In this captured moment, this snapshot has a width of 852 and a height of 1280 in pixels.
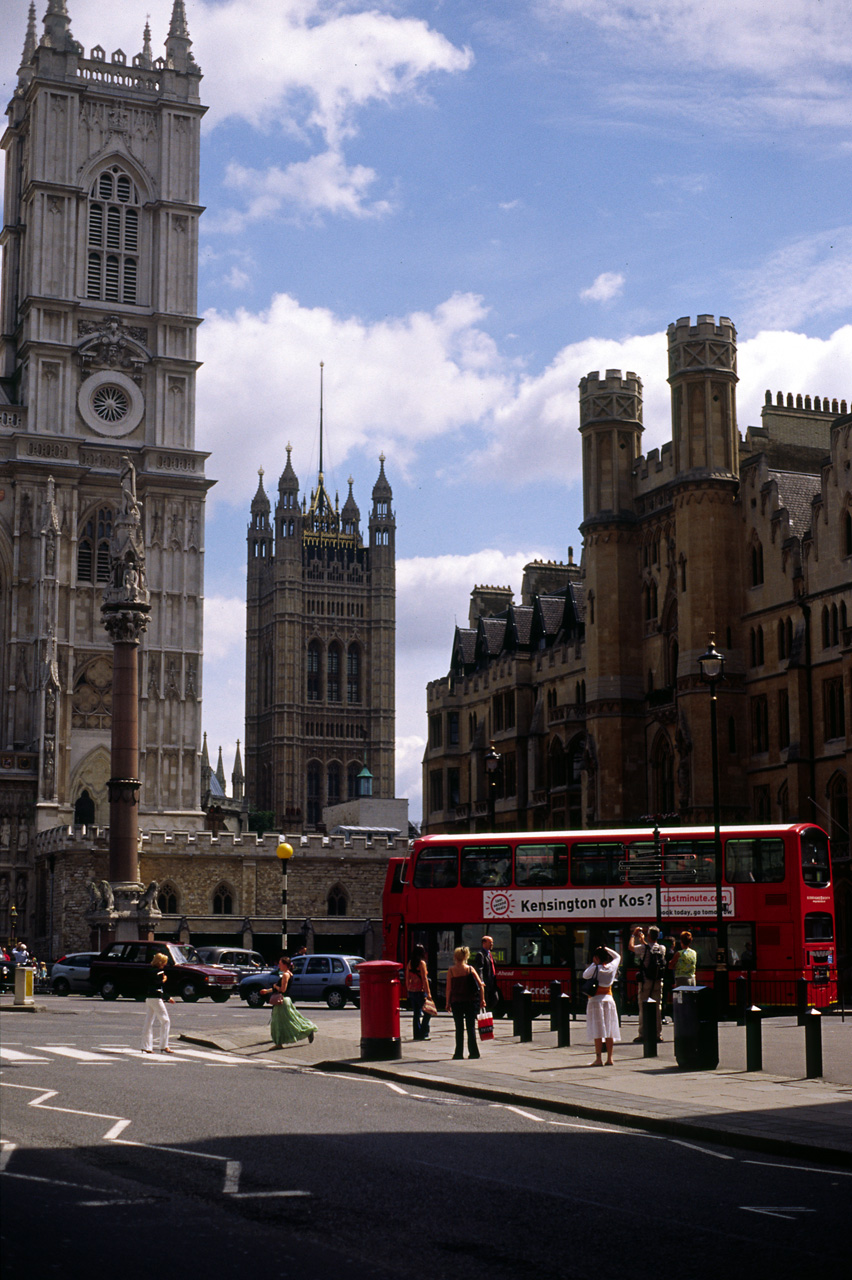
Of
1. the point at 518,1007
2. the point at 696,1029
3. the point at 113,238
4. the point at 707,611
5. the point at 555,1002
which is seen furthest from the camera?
the point at 113,238

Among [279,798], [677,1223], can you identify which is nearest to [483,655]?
[677,1223]

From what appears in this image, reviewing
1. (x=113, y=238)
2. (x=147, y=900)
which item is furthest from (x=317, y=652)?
(x=147, y=900)

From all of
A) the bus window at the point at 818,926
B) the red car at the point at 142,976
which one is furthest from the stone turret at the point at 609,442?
the bus window at the point at 818,926

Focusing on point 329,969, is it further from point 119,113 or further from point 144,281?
point 119,113

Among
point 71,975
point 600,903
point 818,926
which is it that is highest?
point 600,903

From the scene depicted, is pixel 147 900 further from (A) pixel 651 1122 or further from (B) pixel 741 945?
(A) pixel 651 1122

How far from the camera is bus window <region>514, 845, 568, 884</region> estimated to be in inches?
1302

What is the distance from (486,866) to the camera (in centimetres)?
3388

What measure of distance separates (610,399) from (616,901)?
2814cm

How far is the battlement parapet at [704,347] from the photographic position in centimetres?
5238

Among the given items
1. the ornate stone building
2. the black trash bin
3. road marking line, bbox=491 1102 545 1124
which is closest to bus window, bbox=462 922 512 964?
the black trash bin

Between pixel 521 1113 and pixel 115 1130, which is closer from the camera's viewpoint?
pixel 115 1130

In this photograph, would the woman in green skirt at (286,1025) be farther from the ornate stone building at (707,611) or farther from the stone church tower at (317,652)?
the stone church tower at (317,652)

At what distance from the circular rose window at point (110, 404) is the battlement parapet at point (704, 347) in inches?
1512
